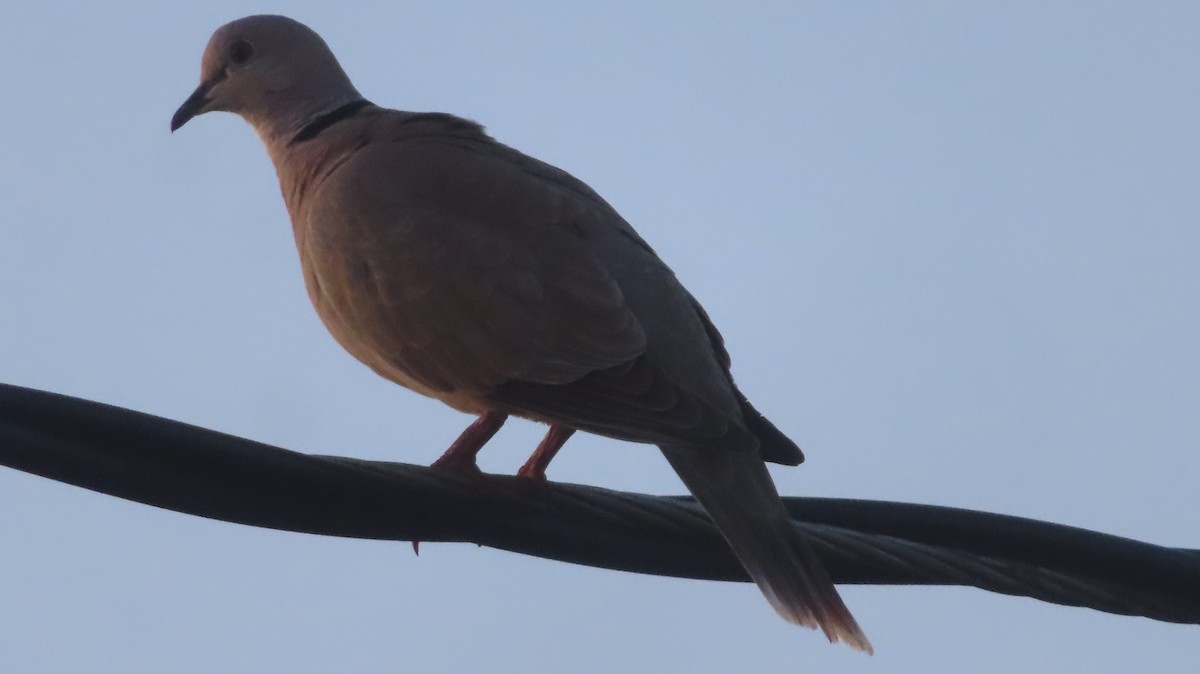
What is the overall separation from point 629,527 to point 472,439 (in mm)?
1230

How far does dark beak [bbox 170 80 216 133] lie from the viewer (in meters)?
5.26

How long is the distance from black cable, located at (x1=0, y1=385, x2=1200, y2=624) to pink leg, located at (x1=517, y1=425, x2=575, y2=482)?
2.83ft

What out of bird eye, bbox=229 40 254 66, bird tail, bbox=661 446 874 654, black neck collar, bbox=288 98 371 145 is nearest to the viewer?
bird tail, bbox=661 446 874 654

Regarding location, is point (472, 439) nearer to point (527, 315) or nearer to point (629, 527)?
point (527, 315)

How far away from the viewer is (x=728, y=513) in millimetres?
2869

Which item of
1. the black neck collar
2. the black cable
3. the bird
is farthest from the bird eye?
the black cable

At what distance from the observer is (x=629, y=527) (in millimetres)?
2479

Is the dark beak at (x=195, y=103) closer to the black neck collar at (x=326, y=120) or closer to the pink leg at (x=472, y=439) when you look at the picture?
the black neck collar at (x=326, y=120)

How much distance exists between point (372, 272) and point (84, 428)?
1637mm

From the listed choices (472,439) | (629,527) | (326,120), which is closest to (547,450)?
(472,439)

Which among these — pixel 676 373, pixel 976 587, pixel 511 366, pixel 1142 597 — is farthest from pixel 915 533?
pixel 511 366

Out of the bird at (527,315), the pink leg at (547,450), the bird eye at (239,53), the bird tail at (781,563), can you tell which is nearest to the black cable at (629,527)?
the bird tail at (781,563)

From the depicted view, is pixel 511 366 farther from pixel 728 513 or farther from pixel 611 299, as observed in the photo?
pixel 728 513

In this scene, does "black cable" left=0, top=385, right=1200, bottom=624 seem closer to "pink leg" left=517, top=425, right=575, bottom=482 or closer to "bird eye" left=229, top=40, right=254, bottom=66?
"pink leg" left=517, top=425, right=575, bottom=482
